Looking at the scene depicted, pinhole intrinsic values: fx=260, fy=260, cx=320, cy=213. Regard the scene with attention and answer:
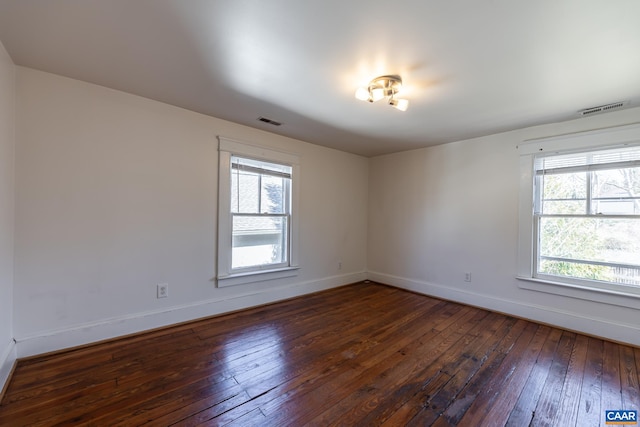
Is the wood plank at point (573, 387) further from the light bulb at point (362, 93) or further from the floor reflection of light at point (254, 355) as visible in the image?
the light bulb at point (362, 93)

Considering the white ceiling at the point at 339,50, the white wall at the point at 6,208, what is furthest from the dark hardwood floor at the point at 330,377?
the white ceiling at the point at 339,50

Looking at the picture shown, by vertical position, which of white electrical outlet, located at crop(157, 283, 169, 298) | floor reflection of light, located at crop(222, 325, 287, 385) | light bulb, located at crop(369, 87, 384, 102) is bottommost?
floor reflection of light, located at crop(222, 325, 287, 385)

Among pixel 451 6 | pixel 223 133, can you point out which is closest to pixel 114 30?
pixel 223 133

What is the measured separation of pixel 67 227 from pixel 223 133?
1714 millimetres

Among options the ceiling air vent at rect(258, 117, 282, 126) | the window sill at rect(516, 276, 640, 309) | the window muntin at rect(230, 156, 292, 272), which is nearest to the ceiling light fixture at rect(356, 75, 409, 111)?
the ceiling air vent at rect(258, 117, 282, 126)

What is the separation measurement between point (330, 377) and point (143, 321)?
76.2 inches

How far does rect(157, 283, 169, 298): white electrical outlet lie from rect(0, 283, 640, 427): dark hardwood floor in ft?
1.15

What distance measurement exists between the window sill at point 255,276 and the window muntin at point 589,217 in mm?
3110

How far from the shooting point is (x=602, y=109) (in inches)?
101

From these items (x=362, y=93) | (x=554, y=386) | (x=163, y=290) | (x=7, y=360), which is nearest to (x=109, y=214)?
(x=163, y=290)

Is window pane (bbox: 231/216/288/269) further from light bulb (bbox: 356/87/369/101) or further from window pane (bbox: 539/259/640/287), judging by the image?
window pane (bbox: 539/259/640/287)

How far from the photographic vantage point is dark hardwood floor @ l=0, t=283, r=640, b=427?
157cm

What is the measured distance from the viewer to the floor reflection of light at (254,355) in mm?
1972

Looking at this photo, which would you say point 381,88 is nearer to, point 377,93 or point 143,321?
point 377,93
